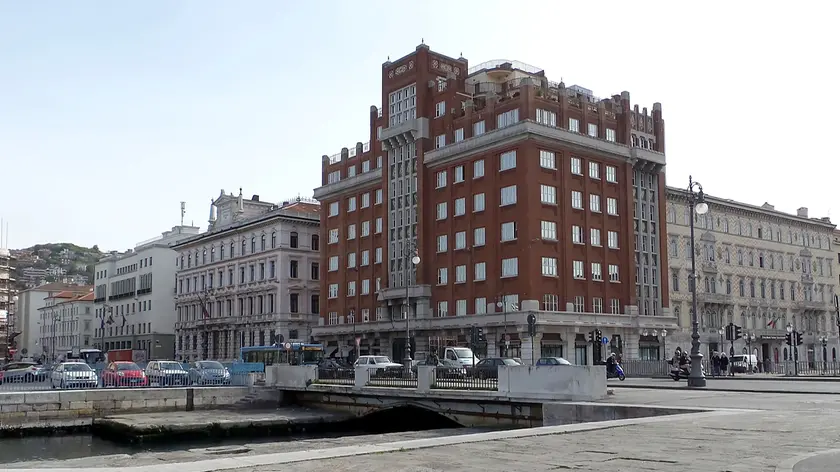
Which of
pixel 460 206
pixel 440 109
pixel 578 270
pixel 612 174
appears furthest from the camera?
pixel 440 109

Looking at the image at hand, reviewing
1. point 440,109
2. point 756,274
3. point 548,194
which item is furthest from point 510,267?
point 756,274

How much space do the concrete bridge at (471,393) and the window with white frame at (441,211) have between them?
93.2ft

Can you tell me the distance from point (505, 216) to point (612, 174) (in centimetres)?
1120

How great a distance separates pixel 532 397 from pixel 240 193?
8273 cm

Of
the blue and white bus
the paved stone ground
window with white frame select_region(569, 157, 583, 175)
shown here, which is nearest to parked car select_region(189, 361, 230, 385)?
the blue and white bus

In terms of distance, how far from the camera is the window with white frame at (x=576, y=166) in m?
69.2

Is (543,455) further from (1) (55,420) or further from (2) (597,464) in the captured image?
(1) (55,420)

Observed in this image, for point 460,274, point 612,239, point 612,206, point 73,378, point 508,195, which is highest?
point 508,195

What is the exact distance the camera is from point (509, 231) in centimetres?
6669

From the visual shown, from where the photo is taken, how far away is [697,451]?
49.0 ft

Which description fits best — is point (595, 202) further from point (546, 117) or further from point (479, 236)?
point (479, 236)

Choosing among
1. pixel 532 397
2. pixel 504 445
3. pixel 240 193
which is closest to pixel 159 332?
pixel 240 193

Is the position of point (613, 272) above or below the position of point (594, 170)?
below

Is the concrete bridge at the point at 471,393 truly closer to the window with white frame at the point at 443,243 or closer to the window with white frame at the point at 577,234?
the window with white frame at the point at 443,243
